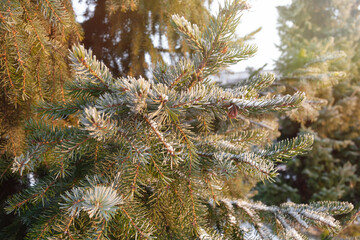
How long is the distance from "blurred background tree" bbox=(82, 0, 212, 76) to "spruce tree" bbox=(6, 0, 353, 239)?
626 mm

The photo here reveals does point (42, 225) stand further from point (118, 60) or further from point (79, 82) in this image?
point (118, 60)

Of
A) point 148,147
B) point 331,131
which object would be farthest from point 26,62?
point 331,131

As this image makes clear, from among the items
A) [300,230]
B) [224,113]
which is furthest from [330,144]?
[224,113]

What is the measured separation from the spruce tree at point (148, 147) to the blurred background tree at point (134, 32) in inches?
24.6

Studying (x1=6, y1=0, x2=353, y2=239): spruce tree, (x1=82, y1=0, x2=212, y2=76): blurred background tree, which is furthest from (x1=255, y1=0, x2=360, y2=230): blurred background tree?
(x1=6, y1=0, x2=353, y2=239): spruce tree

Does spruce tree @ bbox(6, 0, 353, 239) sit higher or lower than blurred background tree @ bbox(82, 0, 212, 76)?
lower

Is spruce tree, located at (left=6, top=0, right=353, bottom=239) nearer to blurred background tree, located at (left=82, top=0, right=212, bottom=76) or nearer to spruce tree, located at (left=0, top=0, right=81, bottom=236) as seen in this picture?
spruce tree, located at (left=0, top=0, right=81, bottom=236)

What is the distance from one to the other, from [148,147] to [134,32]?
844 millimetres

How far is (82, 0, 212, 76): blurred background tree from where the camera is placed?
3.40ft

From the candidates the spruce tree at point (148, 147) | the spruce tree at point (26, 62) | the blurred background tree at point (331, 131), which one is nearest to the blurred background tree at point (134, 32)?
the spruce tree at point (26, 62)

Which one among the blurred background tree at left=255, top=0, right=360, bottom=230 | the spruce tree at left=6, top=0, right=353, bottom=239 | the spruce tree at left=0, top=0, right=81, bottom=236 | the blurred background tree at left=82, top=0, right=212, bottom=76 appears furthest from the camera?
the blurred background tree at left=255, top=0, right=360, bottom=230

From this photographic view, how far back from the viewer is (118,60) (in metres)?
1.11

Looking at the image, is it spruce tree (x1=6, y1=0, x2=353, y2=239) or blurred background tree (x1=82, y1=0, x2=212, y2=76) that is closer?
spruce tree (x1=6, y1=0, x2=353, y2=239)

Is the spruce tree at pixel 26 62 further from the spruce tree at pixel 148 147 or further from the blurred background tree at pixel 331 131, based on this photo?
the blurred background tree at pixel 331 131
